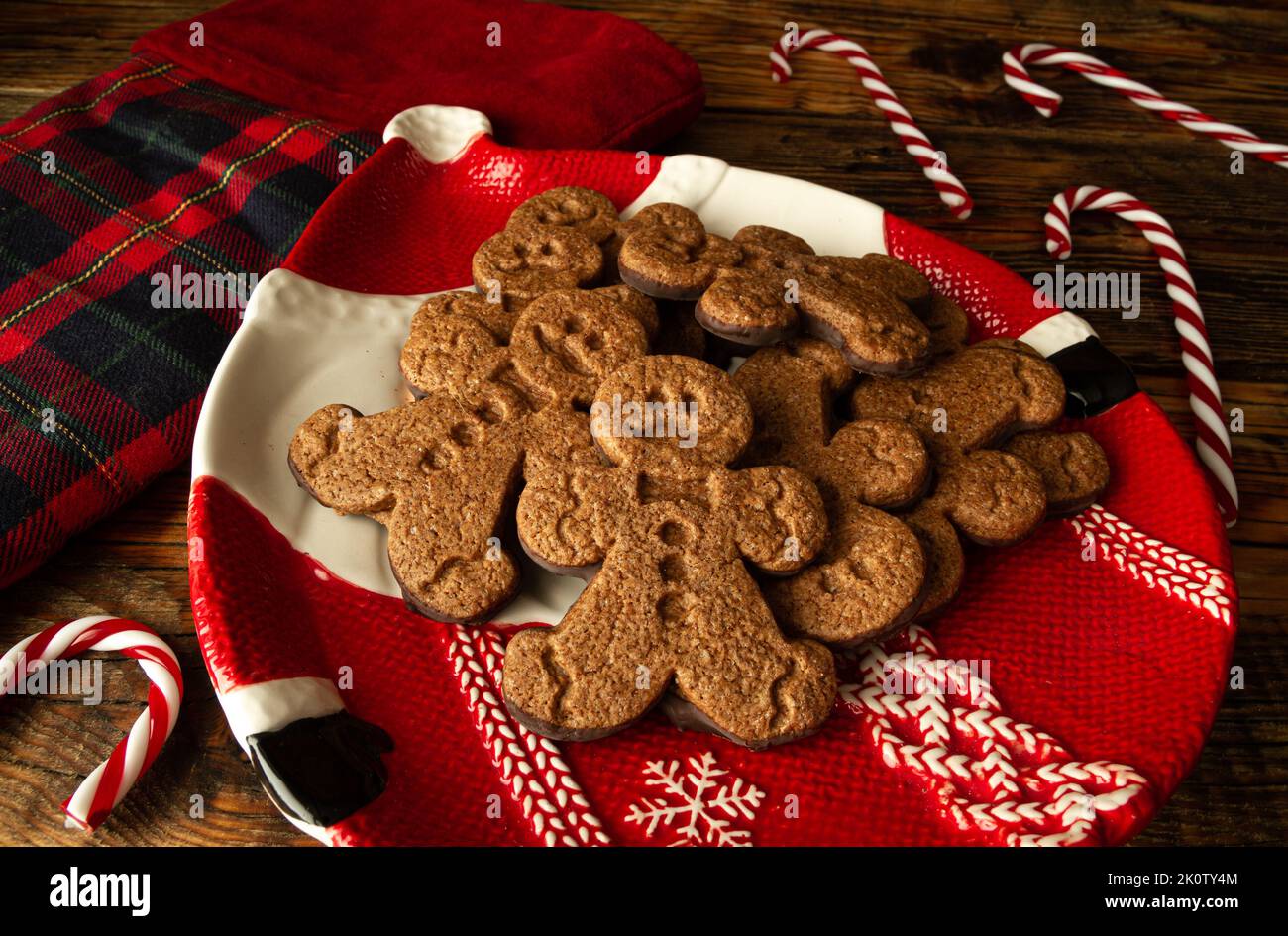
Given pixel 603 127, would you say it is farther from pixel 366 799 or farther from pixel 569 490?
pixel 366 799

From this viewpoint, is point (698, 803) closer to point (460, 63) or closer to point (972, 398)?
point (972, 398)

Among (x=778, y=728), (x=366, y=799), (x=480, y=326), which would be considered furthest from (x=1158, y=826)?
(x=480, y=326)

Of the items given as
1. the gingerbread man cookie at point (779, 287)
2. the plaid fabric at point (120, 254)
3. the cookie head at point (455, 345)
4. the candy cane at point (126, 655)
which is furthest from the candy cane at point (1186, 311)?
the candy cane at point (126, 655)

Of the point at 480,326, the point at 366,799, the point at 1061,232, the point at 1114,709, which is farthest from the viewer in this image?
the point at 1061,232

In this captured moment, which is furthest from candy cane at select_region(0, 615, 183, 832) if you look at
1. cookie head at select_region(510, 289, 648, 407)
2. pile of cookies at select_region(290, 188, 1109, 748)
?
cookie head at select_region(510, 289, 648, 407)

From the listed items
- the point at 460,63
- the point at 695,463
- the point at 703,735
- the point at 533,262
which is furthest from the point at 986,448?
the point at 460,63

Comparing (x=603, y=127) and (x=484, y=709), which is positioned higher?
(x=603, y=127)

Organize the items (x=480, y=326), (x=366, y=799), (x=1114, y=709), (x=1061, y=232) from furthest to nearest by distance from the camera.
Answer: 1. (x=1061, y=232)
2. (x=480, y=326)
3. (x=1114, y=709)
4. (x=366, y=799)

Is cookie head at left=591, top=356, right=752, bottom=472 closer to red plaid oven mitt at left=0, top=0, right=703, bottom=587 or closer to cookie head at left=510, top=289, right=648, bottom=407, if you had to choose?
cookie head at left=510, top=289, right=648, bottom=407

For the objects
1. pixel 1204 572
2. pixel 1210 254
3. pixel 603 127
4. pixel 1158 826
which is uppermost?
pixel 603 127
